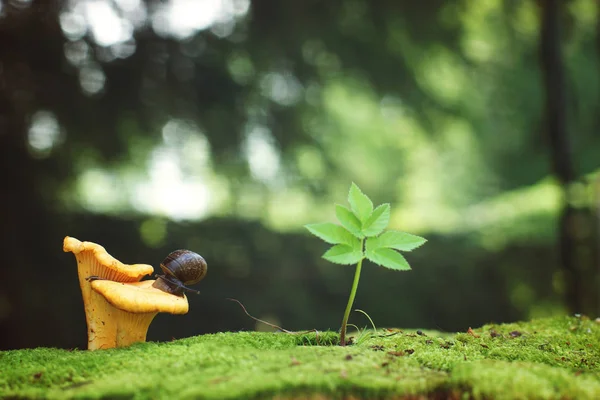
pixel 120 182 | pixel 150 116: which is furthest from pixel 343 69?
pixel 120 182

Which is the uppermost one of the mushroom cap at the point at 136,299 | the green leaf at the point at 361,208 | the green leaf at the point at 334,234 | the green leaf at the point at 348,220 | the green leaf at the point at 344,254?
the green leaf at the point at 361,208

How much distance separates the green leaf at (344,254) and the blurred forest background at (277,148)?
370cm

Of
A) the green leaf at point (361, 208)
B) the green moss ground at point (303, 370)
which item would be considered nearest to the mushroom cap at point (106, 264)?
the green moss ground at point (303, 370)

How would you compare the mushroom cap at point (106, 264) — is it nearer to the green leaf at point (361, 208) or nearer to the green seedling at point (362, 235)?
the green seedling at point (362, 235)

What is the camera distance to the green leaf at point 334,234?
1.87m

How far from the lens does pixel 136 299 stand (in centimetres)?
175

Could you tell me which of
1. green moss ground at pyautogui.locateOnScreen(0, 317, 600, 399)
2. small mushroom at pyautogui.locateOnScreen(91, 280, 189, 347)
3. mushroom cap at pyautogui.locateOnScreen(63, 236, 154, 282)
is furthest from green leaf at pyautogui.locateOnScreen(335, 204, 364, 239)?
mushroom cap at pyautogui.locateOnScreen(63, 236, 154, 282)

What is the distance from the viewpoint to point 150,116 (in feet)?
19.4

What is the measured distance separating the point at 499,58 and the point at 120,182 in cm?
637

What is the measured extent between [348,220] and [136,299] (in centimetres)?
89

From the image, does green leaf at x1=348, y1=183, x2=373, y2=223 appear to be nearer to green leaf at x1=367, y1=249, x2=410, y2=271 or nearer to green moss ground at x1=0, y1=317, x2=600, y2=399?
green leaf at x1=367, y1=249, x2=410, y2=271

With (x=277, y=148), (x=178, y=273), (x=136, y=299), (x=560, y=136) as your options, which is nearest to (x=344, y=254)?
(x=178, y=273)

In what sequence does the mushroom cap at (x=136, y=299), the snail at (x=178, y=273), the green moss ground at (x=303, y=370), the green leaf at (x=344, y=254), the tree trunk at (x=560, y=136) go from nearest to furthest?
the green moss ground at (x=303, y=370) → the mushroom cap at (x=136, y=299) → the green leaf at (x=344, y=254) → the snail at (x=178, y=273) → the tree trunk at (x=560, y=136)

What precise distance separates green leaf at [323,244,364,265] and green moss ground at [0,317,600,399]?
0.35 m
